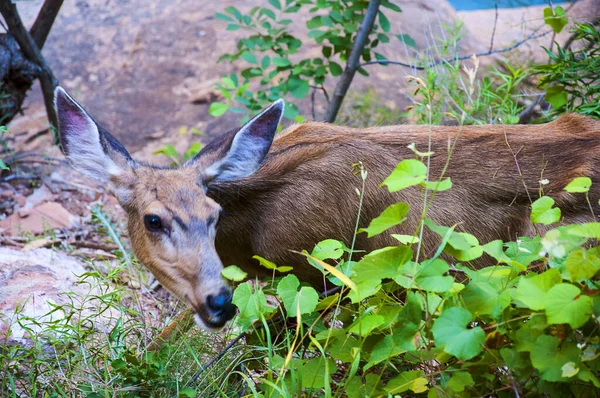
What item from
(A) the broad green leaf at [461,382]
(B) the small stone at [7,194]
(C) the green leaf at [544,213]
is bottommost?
(B) the small stone at [7,194]

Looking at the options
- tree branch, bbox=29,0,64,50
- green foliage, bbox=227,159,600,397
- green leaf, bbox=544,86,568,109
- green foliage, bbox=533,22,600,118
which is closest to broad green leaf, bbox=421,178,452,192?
green foliage, bbox=227,159,600,397

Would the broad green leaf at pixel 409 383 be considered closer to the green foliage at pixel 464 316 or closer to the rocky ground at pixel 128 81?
the green foliage at pixel 464 316

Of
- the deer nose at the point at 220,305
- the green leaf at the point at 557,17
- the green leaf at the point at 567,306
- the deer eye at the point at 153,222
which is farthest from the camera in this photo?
the green leaf at the point at 557,17

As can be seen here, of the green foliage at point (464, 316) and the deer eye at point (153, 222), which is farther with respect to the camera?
the deer eye at point (153, 222)

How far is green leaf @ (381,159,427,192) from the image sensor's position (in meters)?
2.51

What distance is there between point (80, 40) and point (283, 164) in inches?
266

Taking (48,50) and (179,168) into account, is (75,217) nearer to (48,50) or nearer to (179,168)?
(179,168)

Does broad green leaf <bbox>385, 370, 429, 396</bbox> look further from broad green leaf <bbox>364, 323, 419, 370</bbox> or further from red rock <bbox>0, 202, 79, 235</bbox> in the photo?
red rock <bbox>0, 202, 79, 235</bbox>

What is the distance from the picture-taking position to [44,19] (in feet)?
22.1

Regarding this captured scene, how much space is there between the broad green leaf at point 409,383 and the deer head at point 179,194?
92cm

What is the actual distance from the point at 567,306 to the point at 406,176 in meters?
Result: 0.69

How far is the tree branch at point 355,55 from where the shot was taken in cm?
601

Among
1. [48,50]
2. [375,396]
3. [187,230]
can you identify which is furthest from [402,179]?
[48,50]

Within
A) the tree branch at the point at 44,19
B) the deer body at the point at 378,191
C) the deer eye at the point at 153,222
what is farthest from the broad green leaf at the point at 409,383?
the tree branch at the point at 44,19
